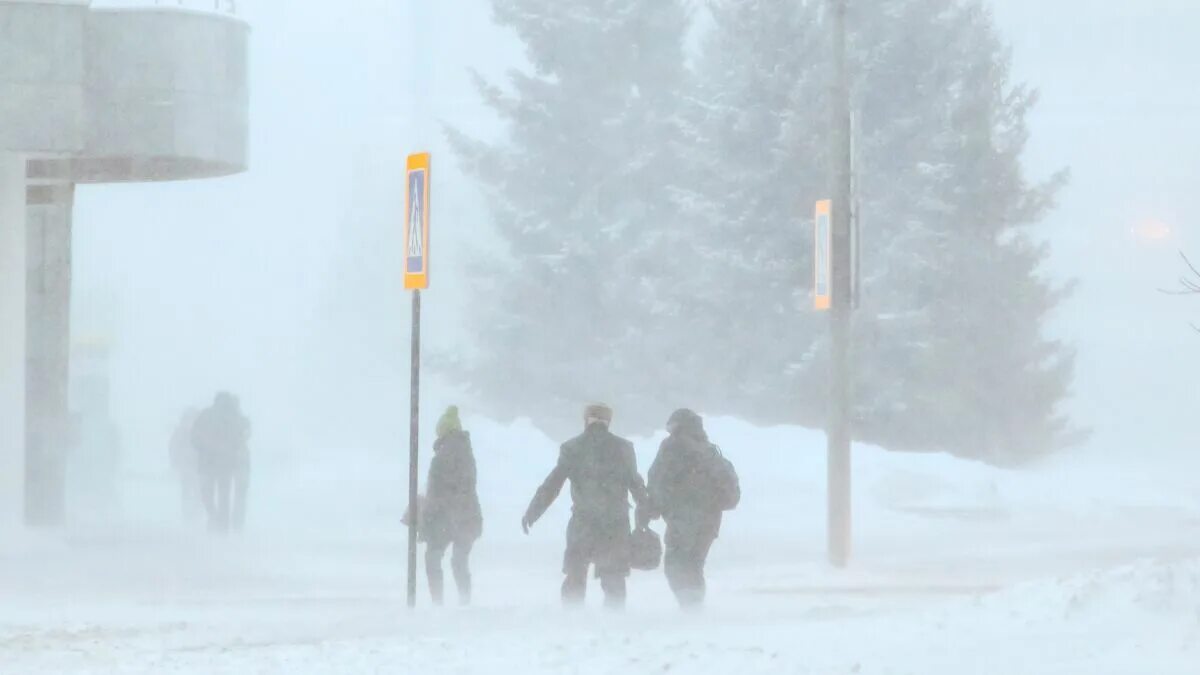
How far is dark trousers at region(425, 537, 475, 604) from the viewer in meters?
13.6

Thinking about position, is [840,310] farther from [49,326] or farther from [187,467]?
[187,467]

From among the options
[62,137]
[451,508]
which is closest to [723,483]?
[451,508]

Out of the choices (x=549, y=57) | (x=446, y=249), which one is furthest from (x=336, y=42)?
(x=549, y=57)

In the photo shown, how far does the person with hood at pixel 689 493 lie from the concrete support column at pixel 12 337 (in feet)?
25.6

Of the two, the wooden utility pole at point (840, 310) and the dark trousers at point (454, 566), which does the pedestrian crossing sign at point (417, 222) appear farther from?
the wooden utility pole at point (840, 310)

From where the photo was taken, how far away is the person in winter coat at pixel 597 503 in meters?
12.2

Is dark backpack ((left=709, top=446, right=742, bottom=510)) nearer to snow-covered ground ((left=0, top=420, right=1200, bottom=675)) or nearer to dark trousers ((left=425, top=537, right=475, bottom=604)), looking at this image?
snow-covered ground ((left=0, top=420, right=1200, bottom=675))

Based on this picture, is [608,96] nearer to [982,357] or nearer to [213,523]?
[982,357]

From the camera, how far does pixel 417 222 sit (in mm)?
12211

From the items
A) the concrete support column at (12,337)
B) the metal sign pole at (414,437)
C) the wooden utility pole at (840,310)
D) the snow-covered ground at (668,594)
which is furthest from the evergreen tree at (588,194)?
the metal sign pole at (414,437)

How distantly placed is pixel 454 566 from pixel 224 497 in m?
7.79

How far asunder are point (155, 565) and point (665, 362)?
20.4m

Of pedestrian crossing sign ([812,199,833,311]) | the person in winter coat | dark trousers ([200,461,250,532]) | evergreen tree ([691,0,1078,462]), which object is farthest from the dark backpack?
evergreen tree ([691,0,1078,462])

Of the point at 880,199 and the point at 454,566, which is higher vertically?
the point at 880,199
